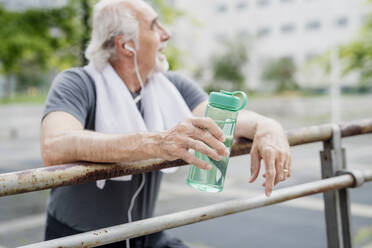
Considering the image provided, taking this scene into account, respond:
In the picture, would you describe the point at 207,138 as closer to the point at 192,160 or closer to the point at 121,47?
the point at 192,160

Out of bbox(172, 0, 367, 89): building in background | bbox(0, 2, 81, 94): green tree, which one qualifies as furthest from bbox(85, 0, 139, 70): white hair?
bbox(172, 0, 367, 89): building in background

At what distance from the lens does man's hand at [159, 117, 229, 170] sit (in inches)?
50.3

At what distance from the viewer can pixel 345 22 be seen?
169ft

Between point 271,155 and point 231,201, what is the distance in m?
0.20

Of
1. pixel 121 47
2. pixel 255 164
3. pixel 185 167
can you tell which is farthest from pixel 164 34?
pixel 185 167

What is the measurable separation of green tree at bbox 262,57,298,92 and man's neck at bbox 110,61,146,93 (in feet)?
136

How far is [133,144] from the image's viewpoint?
1382 millimetres

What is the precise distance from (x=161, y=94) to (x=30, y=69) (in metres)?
44.4

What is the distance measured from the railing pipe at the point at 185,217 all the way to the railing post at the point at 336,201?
0.27 ft

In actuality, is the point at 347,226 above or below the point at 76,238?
below

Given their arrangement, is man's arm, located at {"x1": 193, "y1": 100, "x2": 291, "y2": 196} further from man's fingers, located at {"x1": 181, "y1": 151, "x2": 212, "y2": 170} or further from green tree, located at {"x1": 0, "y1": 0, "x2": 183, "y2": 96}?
green tree, located at {"x1": 0, "y1": 0, "x2": 183, "y2": 96}

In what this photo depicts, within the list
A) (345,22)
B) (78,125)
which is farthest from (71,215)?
(345,22)

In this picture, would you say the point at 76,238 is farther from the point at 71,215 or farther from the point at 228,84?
the point at 228,84

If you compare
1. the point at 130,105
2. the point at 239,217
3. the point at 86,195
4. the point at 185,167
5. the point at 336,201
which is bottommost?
the point at 185,167
